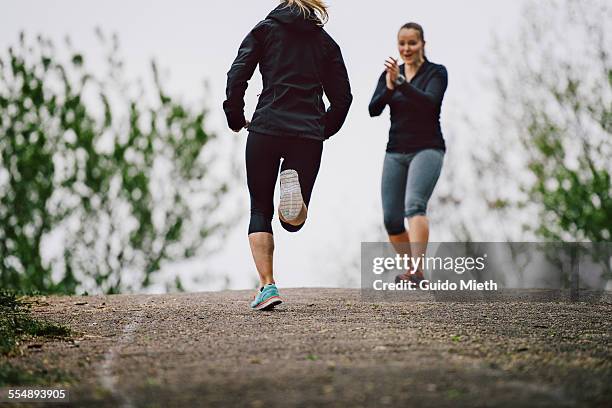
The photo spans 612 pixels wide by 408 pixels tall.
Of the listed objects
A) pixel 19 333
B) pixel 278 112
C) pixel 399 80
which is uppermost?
pixel 399 80

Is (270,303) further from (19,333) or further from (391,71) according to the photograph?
(391,71)

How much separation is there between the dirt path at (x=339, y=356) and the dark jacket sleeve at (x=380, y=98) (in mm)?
1922

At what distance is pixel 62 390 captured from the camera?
346cm

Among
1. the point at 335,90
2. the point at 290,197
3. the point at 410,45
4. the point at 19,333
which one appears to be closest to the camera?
the point at 19,333

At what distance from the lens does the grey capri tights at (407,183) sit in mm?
7555

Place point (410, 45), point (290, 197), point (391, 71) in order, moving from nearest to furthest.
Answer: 1. point (290, 197)
2. point (391, 71)
3. point (410, 45)

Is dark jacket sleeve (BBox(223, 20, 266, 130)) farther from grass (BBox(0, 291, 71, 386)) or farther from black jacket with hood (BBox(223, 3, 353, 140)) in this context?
grass (BBox(0, 291, 71, 386))

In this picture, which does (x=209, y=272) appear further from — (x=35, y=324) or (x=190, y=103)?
(x=35, y=324)

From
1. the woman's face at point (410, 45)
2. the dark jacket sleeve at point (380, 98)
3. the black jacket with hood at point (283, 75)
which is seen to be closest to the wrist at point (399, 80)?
the dark jacket sleeve at point (380, 98)

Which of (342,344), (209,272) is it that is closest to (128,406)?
(342,344)

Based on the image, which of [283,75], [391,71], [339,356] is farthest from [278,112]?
[339,356]

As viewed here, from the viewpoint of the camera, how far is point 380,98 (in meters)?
7.70

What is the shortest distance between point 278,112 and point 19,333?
203 cm

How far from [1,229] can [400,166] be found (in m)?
12.7
